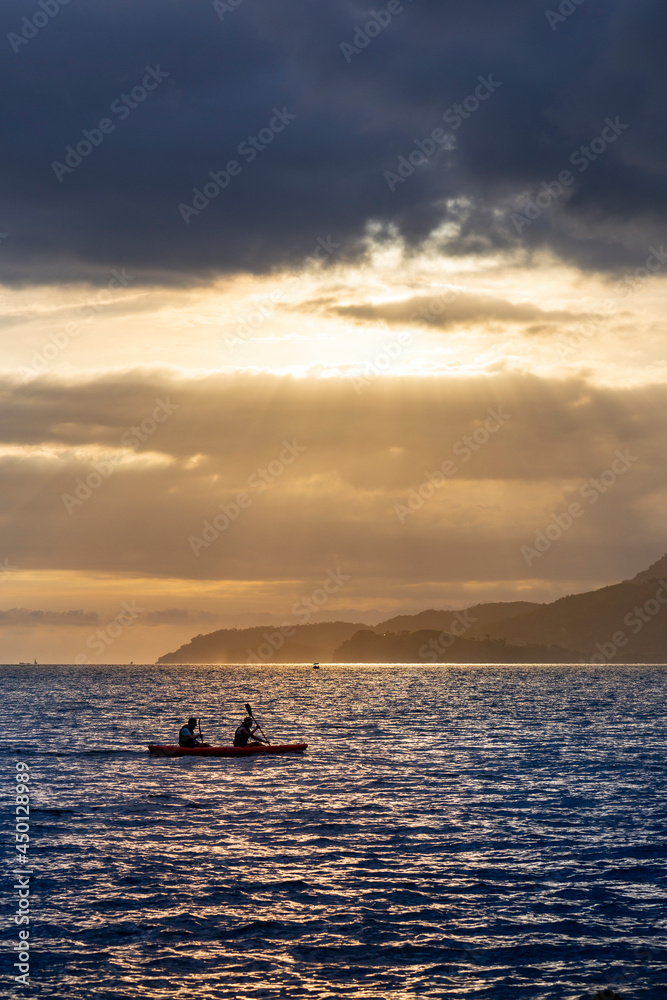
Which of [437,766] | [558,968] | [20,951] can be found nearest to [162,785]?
[437,766]

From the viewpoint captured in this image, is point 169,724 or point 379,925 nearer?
point 379,925

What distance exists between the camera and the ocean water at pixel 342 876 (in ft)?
60.5

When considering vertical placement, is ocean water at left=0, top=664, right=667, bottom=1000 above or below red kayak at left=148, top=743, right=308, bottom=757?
below

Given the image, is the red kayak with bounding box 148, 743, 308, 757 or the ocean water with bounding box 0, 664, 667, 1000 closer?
the ocean water with bounding box 0, 664, 667, 1000

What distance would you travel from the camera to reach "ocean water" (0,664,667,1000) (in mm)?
18453

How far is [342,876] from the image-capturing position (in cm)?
2595

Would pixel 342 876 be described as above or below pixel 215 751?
below

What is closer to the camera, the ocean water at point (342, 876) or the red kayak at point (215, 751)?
the ocean water at point (342, 876)

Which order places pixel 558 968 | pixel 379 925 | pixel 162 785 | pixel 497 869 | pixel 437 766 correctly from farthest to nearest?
1. pixel 437 766
2. pixel 162 785
3. pixel 497 869
4. pixel 379 925
5. pixel 558 968

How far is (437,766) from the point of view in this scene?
173 ft

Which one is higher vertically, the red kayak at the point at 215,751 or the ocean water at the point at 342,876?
the red kayak at the point at 215,751

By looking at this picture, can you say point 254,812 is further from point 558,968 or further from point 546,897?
point 558,968

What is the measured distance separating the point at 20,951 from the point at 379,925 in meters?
8.07

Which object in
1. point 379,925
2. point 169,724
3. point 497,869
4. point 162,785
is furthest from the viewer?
point 169,724
